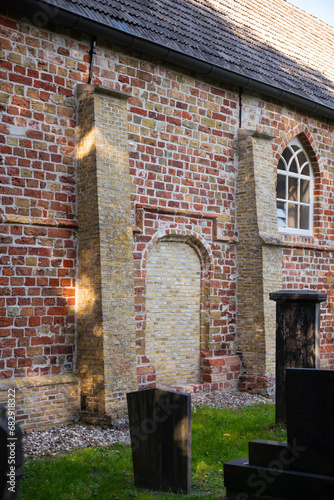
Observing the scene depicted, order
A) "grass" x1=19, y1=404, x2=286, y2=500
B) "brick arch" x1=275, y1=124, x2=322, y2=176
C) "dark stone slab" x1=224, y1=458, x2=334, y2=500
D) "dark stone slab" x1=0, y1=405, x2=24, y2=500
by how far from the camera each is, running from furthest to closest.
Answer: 1. "brick arch" x1=275, y1=124, x2=322, y2=176
2. "grass" x1=19, y1=404, x2=286, y2=500
3. "dark stone slab" x1=224, y1=458, x2=334, y2=500
4. "dark stone slab" x1=0, y1=405, x2=24, y2=500

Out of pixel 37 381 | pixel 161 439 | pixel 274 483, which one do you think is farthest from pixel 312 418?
pixel 37 381

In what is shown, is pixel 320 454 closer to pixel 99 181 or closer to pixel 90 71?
pixel 99 181

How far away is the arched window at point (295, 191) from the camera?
13.0 meters

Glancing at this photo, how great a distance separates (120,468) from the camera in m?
6.04

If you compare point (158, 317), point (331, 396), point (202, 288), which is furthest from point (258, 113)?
point (331, 396)

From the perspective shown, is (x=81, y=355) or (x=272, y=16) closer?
(x=81, y=355)

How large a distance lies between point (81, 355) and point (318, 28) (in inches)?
548

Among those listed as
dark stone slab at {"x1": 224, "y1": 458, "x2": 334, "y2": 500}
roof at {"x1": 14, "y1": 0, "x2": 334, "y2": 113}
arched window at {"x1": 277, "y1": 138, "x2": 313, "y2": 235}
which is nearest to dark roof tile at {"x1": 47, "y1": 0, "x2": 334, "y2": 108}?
roof at {"x1": 14, "y1": 0, "x2": 334, "y2": 113}

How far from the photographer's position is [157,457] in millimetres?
5301

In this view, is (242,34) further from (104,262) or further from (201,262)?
(104,262)

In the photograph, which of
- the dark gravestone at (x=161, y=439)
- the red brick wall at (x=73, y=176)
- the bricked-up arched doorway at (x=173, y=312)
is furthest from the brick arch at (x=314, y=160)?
the dark gravestone at (x=161, y=439)

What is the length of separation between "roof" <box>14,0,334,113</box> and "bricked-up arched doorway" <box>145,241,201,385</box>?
3.53 metres

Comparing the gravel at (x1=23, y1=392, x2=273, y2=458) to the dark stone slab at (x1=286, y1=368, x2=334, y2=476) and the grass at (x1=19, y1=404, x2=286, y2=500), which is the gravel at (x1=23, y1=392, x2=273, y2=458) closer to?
the grass at (x1=19, y1=404, x2=286, y2=500)

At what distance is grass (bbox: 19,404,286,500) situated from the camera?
5.29m
